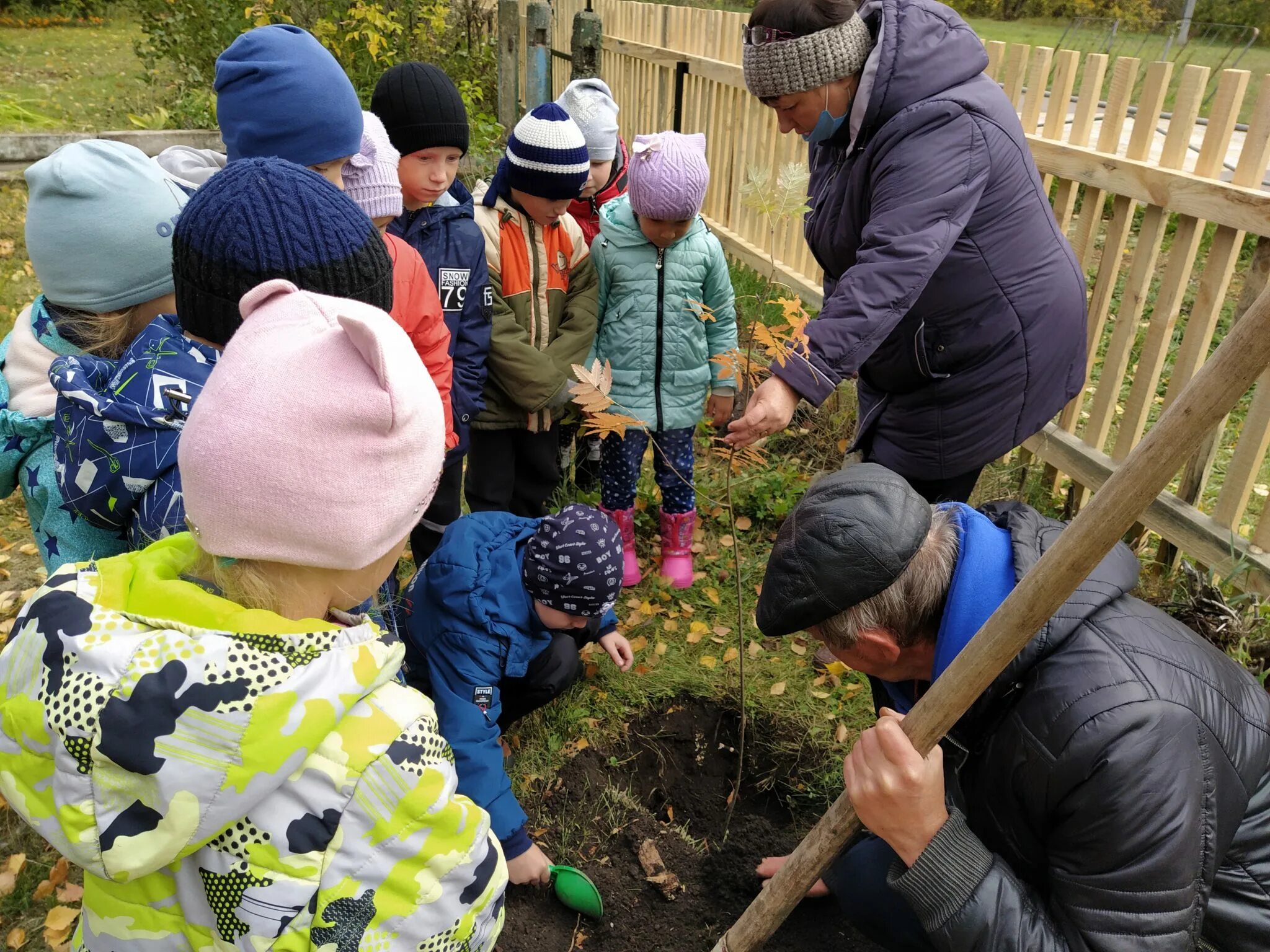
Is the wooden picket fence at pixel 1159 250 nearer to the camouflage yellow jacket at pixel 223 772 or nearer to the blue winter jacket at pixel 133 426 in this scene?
the blue winter jacket at pixel 133 426

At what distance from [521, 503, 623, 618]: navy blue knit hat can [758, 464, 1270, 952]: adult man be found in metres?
0.67

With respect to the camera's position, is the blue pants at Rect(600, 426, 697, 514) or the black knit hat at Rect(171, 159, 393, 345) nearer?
the black knit hat at Rect(171, 159, 393, 345)

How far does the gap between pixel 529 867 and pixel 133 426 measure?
57.3 inches

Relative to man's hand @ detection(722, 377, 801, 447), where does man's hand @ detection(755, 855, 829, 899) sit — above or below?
below

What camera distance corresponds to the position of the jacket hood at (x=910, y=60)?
2348mm

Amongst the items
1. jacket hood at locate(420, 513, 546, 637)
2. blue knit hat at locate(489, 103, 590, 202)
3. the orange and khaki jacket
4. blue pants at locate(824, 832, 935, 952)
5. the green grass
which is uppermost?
blue knit hat at locate(489, 103, 590, 202)

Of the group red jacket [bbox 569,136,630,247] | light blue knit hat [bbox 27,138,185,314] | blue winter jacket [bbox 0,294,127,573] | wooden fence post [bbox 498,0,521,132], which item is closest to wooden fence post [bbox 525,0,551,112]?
wooden fence post [bbox 498,0,521,132]

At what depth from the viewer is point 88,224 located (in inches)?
69.0

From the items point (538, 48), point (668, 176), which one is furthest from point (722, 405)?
point (538, 48)

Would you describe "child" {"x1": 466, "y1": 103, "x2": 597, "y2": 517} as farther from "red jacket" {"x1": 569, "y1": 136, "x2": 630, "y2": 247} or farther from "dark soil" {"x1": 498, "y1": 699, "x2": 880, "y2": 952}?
"dark soil" {"x1": 498, "y1": 699, "x2": 880, "y2": 952}

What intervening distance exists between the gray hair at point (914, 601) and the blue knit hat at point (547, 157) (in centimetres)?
212

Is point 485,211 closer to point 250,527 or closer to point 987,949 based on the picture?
point 250,527

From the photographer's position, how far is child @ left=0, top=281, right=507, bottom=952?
1.00 metres

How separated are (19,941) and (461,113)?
9.18ft
